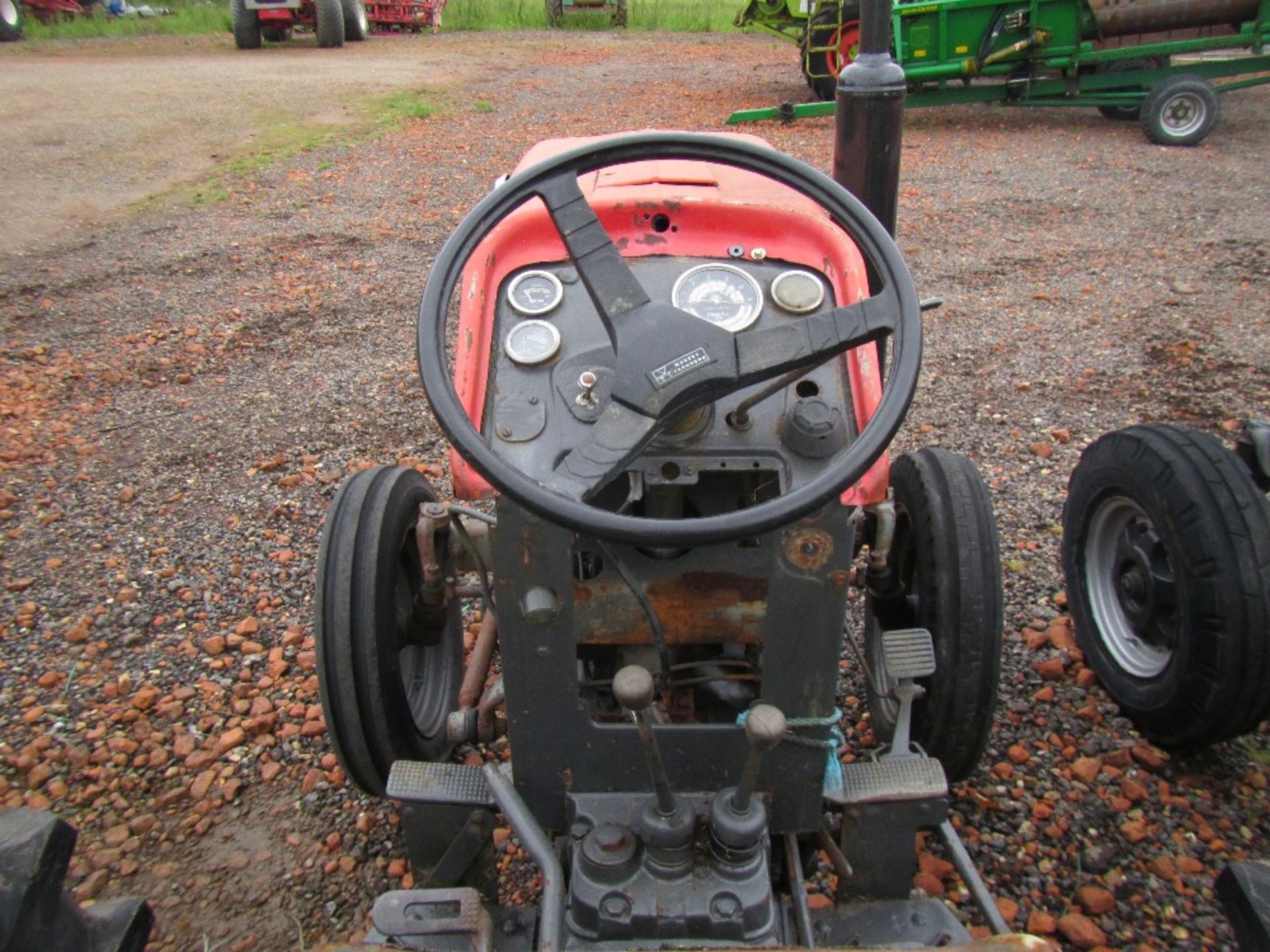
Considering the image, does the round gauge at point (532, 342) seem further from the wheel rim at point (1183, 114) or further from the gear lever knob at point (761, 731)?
the wheel rim at point (1183, 114)

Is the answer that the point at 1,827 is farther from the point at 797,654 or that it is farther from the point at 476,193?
the point at 476,193

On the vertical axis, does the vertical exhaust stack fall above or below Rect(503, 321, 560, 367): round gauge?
above

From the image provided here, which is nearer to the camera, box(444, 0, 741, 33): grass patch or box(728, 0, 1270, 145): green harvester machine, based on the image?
box(728, 0, 1270, 145): green harvester machine

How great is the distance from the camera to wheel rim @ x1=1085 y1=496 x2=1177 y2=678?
226cm

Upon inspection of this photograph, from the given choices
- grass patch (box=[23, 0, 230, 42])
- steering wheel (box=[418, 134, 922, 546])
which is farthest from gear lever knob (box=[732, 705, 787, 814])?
grass patch (box=[23, 0, 230, 42])

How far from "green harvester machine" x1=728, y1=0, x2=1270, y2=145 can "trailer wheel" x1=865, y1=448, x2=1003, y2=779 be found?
7.02 metres

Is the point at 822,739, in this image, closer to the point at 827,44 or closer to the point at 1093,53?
the point at 1093,53

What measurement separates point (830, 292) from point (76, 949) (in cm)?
150

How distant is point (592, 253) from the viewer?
1506 millimetres

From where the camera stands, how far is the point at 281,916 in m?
2.03

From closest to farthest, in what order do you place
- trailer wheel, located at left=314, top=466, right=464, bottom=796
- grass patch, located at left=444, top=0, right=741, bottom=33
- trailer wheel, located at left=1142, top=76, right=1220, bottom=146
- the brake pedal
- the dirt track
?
the brake pedal, trailer wheel, located at left=314, top=466, right=464, bottom=796, the dirt track, trailer wheel, located at left=1142, top=76, right=1220, bottom=146, grass patch, located at left=444, top=0, right=741, bottom=33

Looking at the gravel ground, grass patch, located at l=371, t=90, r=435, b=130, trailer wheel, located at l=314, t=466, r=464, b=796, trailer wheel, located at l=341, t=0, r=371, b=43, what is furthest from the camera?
trailer wheel, located at l=341, t=0, r=371, b=43

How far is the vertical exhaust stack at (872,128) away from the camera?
214 centimetres

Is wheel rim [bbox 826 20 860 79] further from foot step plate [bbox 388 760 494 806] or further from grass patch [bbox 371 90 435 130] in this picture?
foot step plate [bbox 388 760 494 806]
